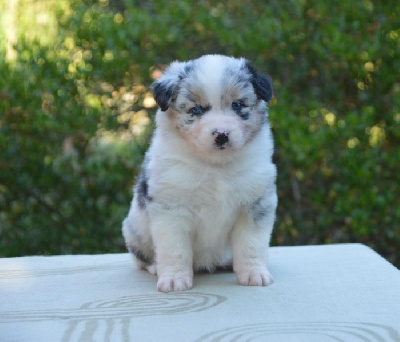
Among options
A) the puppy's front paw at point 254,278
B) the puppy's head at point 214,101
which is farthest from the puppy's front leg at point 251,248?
the puppy's head at point 214,101

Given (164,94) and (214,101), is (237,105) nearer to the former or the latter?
(214,101)

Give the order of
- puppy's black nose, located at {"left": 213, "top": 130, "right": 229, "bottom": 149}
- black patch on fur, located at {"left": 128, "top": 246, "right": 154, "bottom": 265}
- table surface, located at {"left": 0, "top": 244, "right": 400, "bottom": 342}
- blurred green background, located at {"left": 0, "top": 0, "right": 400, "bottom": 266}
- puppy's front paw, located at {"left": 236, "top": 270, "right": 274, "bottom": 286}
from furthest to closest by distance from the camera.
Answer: blurred green background, located at {"left": 0, "top": 0, "right": 400, "bottom": 266}, black patch on fur, located at {"left": 128, "top": 246, "right": 154, "bottom": 265}, puppy's front paw, located at {"left": 236, "top": 270, "right": 274, "bottom": 286}, puppy's black nose, located at {"left": 213, "top": 130, "right": 229, "bottom": 149}, table surface, located at {"left": 0, "top": 244, "right": 400, "bottom": 342}

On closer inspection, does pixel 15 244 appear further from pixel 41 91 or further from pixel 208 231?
pixel 208 231

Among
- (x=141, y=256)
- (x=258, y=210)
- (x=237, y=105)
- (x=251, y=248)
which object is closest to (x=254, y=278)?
(x=251, y=248)

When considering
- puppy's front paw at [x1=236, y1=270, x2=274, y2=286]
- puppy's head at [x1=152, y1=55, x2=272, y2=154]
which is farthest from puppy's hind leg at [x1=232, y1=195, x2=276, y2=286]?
puppy's head at [x1=152, y1=55, x2=272, y2=154]

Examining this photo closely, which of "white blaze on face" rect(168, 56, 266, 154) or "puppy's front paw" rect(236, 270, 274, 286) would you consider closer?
"white blaze on face" rect(168, 56, 266, 154)

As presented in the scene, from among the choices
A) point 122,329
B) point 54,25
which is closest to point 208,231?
point 122,329

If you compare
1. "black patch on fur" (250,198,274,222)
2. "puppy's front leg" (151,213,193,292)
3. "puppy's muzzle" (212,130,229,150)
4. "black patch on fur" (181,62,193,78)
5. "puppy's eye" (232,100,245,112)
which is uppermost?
"black patch on fur" (181,62,193,78)

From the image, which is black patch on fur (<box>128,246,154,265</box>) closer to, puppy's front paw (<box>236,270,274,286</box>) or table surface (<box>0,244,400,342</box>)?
table surface (<box>0,244,400,342</box>)

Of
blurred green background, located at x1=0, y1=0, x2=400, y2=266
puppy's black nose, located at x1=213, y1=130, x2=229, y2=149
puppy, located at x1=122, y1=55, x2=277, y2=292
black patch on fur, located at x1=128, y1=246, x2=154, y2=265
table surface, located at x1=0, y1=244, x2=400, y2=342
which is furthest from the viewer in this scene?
blurred green background, located at x1=0, y1=0, x2=400, y2=266
